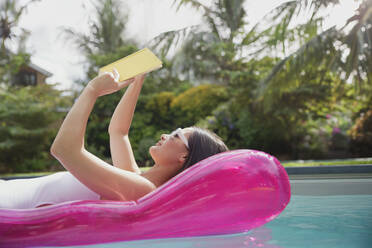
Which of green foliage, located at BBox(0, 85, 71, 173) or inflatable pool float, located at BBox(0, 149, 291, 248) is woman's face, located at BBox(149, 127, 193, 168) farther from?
green foliage, located at BBox(0, 85, 71, 173)

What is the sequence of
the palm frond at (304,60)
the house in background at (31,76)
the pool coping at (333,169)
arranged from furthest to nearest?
the house in background at (31,76) < the palm frond at (304,60) < the pool coping at (333,169)

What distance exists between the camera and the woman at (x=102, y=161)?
5.43ft

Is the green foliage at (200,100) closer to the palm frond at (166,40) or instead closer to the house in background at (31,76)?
the palm frond at (166,40)

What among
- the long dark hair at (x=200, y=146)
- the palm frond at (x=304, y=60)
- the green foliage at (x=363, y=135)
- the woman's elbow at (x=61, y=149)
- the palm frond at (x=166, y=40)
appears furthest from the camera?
the palm frond at (x=166, y=40)

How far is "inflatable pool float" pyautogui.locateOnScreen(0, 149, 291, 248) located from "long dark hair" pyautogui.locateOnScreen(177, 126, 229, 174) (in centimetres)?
14

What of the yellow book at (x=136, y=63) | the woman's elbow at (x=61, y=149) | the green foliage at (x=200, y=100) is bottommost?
the green foliage at (x=200, y=100)

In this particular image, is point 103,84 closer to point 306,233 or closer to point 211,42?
point 306,233

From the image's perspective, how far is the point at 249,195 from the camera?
6.13ft

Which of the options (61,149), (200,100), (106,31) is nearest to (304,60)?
(200,100)

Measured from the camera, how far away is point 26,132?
9.45 m

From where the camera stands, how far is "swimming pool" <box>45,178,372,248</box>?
74.0 inches

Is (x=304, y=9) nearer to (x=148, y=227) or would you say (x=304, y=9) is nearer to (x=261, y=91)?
(x=261, y=91)

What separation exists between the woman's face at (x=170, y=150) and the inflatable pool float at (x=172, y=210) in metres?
0.17

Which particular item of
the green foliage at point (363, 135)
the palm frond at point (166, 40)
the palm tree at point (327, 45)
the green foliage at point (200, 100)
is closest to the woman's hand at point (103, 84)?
the palm tree at point (327, 45)
